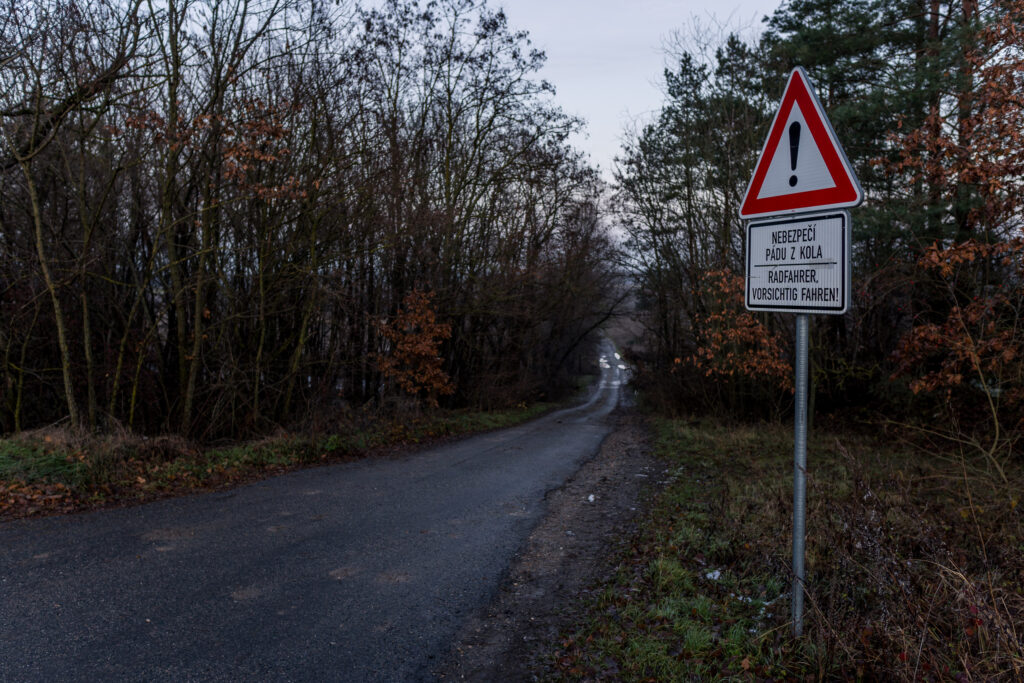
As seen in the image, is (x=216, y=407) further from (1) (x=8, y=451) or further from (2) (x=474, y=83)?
(2) (x=474, y=83)

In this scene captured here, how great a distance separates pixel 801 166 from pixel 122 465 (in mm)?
8068

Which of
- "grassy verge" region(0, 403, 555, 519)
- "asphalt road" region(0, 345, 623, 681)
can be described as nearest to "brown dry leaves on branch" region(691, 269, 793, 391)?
"asphalt road" region(0, 345, 623, 681)

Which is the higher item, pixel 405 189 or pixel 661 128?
pixel 661 128

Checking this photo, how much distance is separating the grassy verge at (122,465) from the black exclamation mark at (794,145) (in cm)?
707

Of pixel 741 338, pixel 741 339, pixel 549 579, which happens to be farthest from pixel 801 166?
pixel 741 339

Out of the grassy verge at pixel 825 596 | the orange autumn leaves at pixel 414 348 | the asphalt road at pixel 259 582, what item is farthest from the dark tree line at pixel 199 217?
the grassy verge at pixel 825 596

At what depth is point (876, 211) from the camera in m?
12.3

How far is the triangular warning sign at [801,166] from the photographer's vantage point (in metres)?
3.29

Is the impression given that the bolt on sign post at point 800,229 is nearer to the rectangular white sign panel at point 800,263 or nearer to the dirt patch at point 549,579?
the rectangular white sign panel at point 800,263

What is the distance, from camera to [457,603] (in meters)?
4.56

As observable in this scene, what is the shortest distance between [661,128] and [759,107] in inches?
150

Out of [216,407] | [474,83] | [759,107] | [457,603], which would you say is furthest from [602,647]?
[474,83]

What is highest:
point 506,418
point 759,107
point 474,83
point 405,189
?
point 474,83

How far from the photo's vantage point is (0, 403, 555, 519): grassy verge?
7023mm
